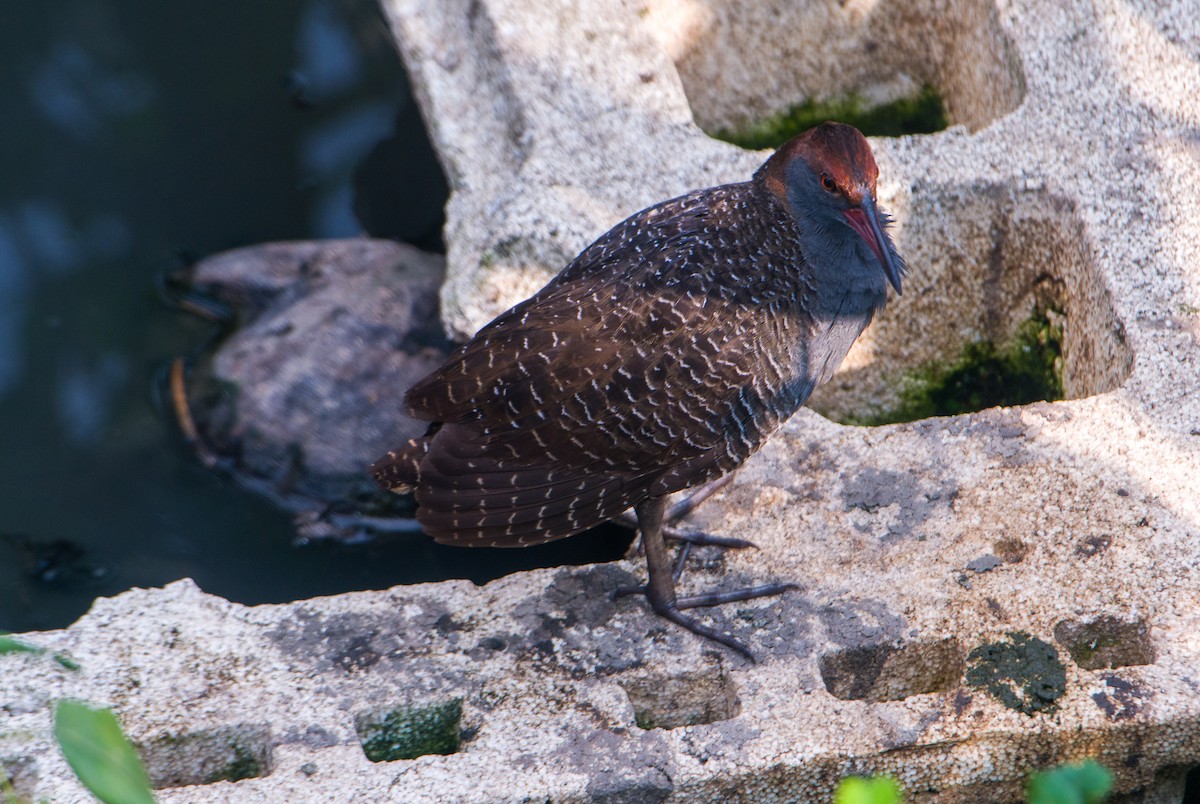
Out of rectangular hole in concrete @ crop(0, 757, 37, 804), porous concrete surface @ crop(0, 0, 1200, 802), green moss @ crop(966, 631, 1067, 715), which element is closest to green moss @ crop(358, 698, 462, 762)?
porous concrete surface @ crop(0, 0, 1200, 802)

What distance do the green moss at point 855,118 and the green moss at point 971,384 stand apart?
1375 mm

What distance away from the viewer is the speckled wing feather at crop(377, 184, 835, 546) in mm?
2879

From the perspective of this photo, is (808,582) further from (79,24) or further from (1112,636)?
(79,24)

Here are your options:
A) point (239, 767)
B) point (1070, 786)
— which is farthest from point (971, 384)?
point (1070, 786)

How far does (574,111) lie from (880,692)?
2.34m

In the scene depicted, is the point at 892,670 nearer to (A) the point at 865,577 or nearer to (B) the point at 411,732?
(A) the point at 865,577

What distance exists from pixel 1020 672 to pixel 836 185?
1.26m

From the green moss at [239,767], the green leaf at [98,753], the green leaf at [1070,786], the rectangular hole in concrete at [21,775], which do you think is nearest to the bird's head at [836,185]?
the green leaf at [1070,786]

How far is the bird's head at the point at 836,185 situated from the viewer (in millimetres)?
2971

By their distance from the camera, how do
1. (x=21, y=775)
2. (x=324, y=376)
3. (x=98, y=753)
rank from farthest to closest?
(x=324, y=376)
(x=21, y=775)
(x=98, y=753)

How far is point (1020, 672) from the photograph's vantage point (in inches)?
107

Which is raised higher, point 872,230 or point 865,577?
point 872,230

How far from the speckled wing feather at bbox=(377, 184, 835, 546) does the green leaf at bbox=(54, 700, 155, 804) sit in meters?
1.53

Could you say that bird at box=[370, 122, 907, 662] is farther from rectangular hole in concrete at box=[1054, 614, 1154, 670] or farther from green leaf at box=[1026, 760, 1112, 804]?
green leaf at box=[1026, 760, 1112, 804]
